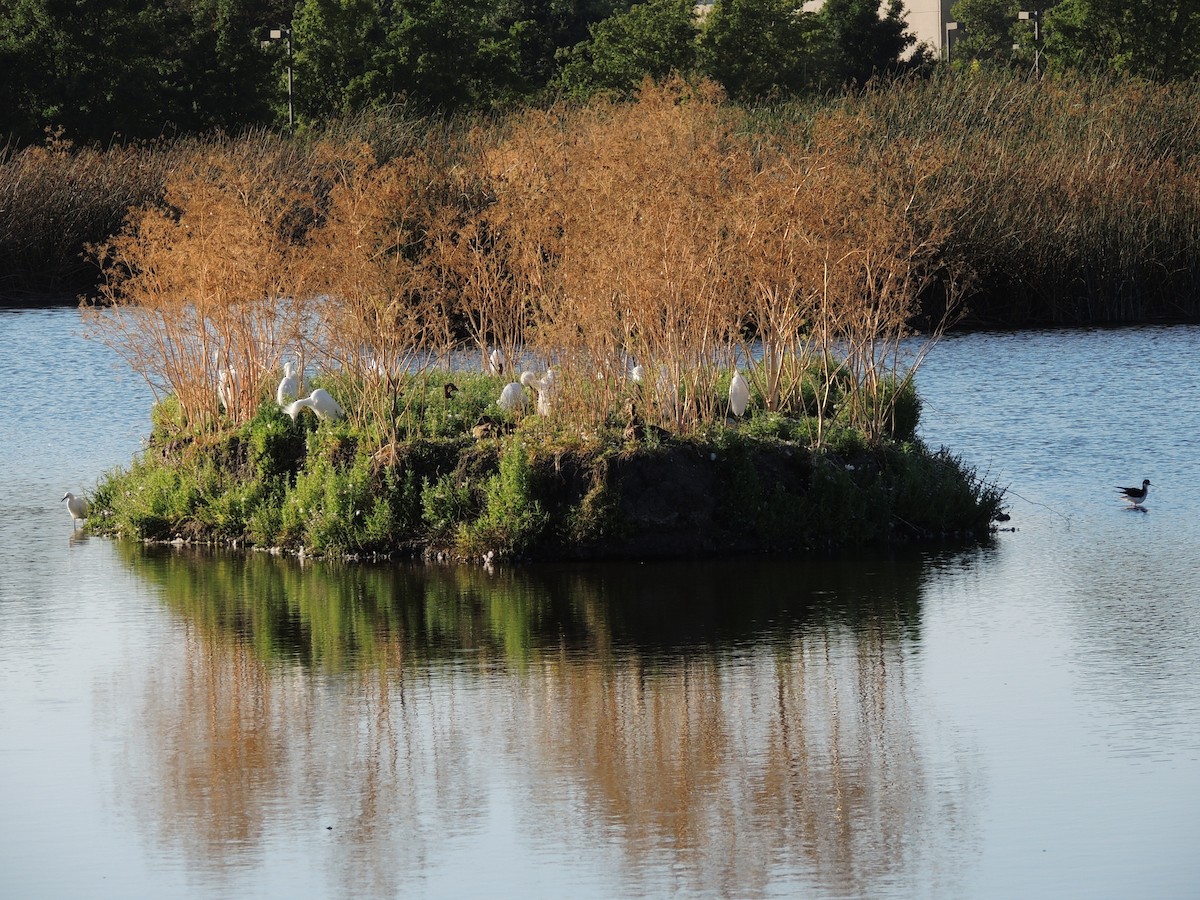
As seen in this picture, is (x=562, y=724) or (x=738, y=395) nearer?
(x=562, y=724)

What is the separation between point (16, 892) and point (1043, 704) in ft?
14.3

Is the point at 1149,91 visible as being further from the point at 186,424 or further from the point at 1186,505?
the point at 186,424

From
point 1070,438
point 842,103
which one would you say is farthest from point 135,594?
point 842,103

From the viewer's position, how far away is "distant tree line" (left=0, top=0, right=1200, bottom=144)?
1820 inches

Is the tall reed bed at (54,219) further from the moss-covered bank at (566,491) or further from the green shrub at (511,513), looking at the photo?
the green shrub at (511,513)

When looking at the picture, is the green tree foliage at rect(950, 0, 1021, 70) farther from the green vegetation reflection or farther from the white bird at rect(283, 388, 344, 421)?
the green vegetation reflection

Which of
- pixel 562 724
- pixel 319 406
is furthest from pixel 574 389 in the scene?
pixel 562 724

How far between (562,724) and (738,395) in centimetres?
603

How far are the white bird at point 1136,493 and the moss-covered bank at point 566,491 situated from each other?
1.16 m

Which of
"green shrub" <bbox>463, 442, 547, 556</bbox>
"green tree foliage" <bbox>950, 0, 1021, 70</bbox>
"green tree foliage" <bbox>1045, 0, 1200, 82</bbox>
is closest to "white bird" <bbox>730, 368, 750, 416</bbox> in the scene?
"green shrub" <bbox>463, 442, 547, 556</bbox>

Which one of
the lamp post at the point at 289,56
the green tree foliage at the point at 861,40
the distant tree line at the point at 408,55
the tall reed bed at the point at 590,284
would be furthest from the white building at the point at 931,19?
the tall reed bed at the point at 590,284

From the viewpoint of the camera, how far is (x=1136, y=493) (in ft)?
46.3

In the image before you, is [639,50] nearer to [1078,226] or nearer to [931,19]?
[1078,226]

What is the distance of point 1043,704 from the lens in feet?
28.0
